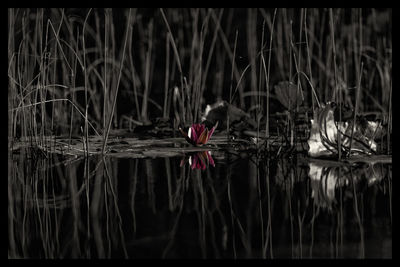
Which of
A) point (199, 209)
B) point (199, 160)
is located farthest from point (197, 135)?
point (199, 209)

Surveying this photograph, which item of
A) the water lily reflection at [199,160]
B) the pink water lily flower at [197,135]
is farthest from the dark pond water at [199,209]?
the pink water lily flower at [197,135]

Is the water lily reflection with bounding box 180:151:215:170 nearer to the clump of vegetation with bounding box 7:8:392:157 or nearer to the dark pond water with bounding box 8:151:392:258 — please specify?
the dark pond water with bounding box 8:151:392:258

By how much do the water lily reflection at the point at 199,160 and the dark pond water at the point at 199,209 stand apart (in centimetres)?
1

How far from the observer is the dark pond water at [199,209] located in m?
1.17

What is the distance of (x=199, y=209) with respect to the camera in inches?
57.8

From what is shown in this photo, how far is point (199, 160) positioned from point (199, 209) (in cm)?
72

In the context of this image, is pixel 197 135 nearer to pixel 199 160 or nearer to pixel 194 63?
pixel 199 160

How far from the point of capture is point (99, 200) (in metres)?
1.58

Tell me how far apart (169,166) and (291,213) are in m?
0.75

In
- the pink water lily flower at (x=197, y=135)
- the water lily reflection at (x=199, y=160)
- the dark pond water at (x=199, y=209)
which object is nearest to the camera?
the dark pond water at (x=199, y=209)

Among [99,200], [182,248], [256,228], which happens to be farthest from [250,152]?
[182,248]

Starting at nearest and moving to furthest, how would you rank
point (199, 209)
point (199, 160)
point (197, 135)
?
point (199, 209) < point (199, 160) < point (197, 135)

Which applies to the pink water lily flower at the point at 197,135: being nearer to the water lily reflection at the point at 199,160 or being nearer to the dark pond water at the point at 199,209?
the water lily reflection at the point at 199,160

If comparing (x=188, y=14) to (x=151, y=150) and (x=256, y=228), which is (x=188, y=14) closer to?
(x=151, y=150)
